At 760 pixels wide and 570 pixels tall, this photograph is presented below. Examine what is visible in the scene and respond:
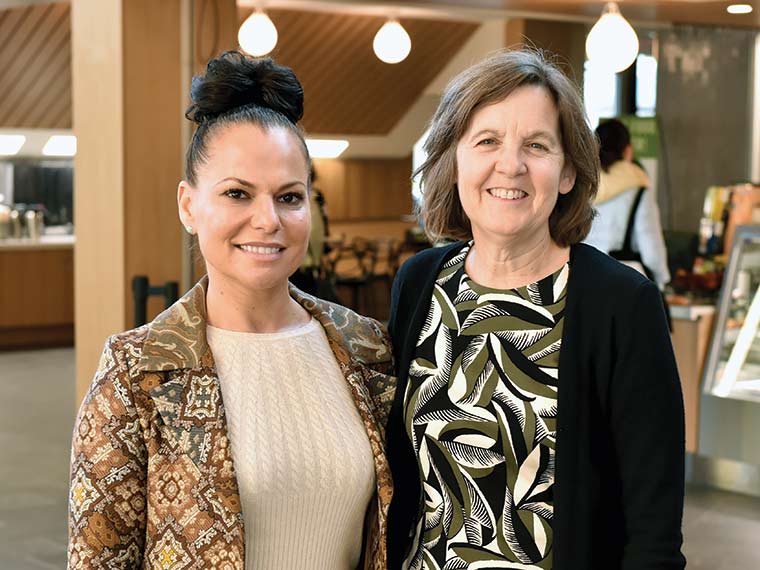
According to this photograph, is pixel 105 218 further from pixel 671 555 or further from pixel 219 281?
pixel 671 555

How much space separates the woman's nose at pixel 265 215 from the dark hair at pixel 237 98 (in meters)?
0.14

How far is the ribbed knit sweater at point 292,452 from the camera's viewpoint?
2088 millimetres

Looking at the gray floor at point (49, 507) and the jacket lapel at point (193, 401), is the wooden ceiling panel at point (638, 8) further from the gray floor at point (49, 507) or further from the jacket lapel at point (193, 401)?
the jacket lapel at point (193, 401)

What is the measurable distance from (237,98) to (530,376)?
0.75 m

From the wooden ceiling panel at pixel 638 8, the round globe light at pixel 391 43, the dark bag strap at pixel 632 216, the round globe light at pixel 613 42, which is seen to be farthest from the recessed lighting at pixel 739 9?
the round globe light at pixel 391 43

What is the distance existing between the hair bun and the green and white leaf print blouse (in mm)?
538

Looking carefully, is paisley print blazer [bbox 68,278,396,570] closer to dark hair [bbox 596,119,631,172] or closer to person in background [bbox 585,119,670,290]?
person in background [bbox 585,119,670,290]

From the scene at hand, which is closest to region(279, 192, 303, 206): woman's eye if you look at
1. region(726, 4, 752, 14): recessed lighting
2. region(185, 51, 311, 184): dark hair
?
region(185, 51, 311, 184): dark hair

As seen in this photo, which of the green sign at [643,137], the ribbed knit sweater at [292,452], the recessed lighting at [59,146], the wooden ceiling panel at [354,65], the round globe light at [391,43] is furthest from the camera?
the recessed lighting at [59,146]

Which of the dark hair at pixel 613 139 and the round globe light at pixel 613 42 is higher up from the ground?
the round globe light at pixel 613 42

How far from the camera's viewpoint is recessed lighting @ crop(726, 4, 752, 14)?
8.97 meters

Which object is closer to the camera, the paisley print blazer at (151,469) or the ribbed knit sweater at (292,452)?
the paisley print blazer at (151,469)

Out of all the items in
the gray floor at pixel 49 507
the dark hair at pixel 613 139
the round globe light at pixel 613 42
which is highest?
the round globe light at pixel 613 42

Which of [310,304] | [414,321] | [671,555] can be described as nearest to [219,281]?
[310,304]
